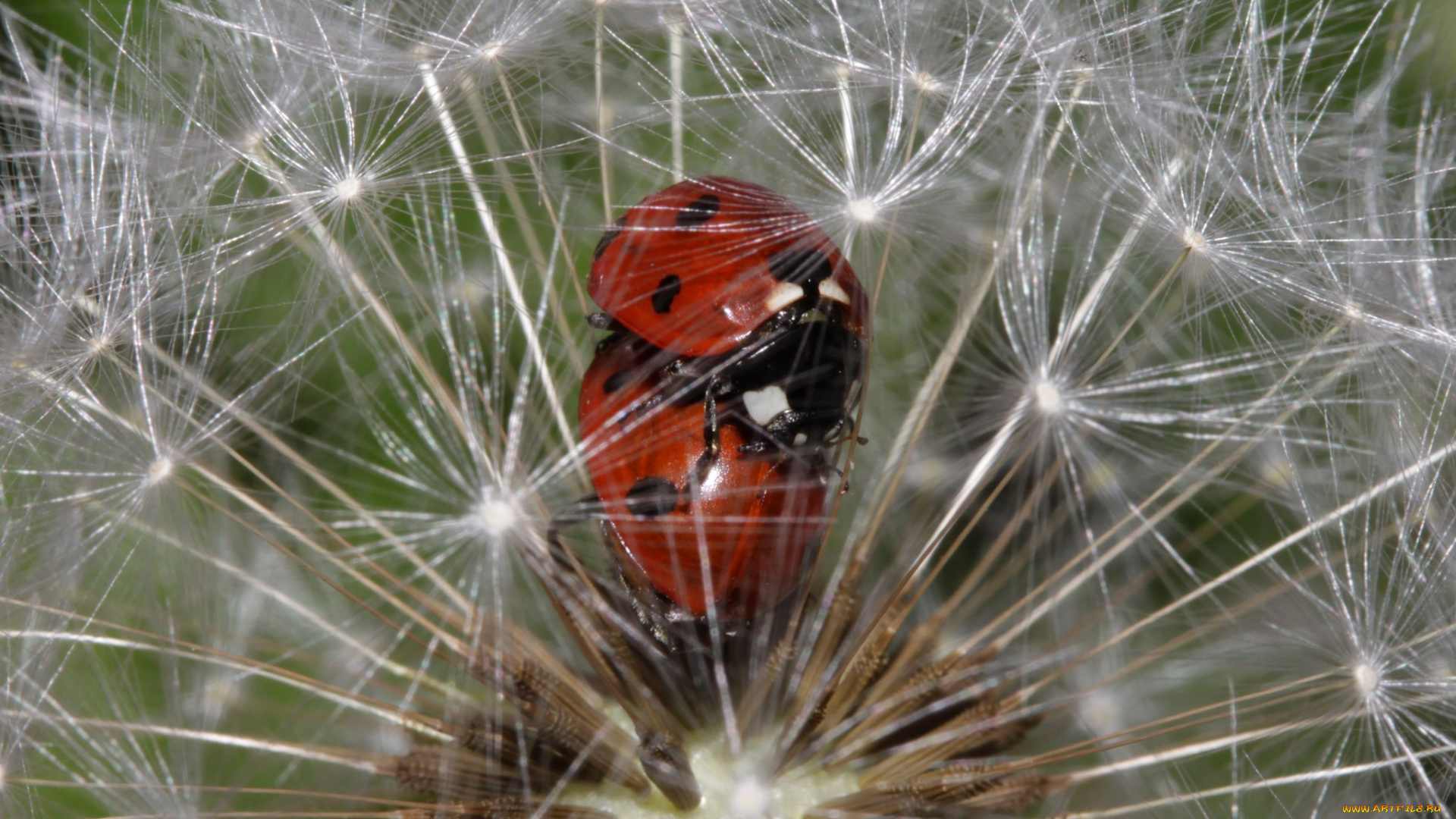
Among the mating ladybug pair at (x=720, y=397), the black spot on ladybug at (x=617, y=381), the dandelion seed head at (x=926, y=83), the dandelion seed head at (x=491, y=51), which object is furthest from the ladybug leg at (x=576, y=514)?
the dandelion seed head at (x=926, y=83)

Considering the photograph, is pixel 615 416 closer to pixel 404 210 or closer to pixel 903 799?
pixel 404 210

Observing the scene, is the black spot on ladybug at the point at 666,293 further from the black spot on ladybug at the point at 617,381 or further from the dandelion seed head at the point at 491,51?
the dandelion seed head at the point at 491,51

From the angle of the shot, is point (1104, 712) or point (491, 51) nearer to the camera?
point (491, 51)

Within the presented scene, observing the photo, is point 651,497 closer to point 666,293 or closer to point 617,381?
point 617,381

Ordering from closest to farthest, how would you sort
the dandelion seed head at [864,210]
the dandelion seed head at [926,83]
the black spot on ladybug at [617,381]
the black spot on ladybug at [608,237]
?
the black spot on ladybug at [617,381], the black spot on ladybug at [608,237], the dandelion seed head at [864,210], the dandelion seed head at [926,83]

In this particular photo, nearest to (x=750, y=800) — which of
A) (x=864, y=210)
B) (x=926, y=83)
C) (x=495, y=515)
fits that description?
(x=495, y=515)

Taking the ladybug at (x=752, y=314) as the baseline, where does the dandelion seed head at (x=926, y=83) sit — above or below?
above

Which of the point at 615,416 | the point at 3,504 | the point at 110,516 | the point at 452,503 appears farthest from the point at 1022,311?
the point at 3,504
